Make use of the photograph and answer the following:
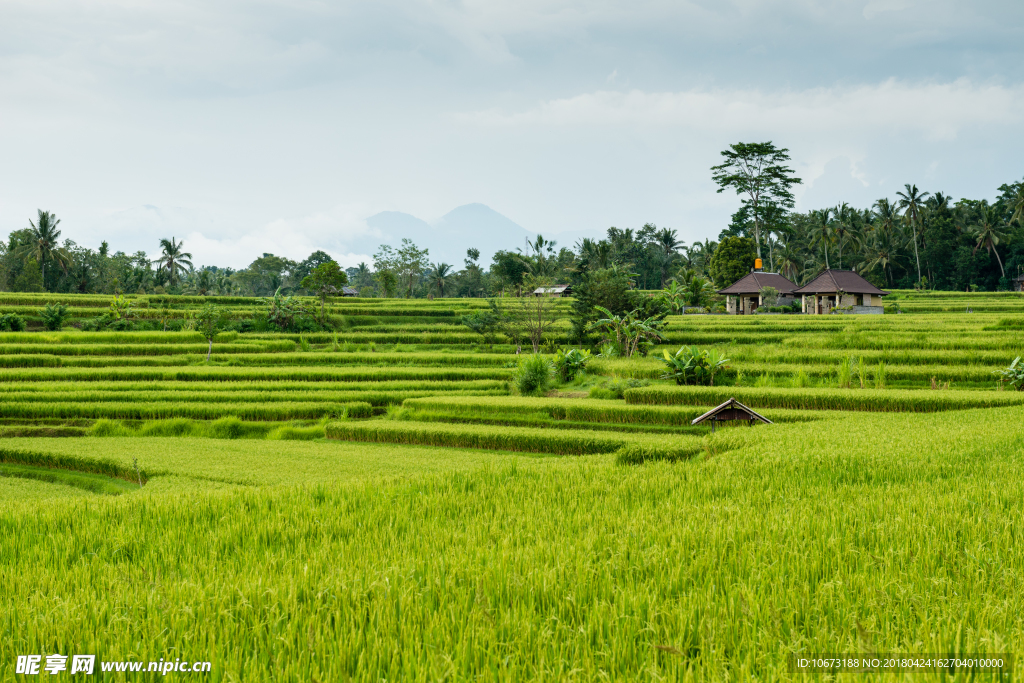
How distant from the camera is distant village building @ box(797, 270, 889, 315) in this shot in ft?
133

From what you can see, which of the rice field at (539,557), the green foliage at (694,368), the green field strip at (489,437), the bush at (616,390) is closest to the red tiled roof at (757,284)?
the green foliage at (694,368)

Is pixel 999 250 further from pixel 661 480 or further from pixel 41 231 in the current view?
pixel 41 231

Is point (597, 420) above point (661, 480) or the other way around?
the other way around

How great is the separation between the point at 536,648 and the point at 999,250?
68537 mm

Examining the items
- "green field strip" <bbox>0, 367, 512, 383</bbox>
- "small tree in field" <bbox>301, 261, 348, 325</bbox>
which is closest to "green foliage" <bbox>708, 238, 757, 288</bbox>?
"small tree in field" <bbox>301, 261, 348, 325</bbox>

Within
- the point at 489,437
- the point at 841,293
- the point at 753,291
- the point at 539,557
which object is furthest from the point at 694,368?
the point at 753,291

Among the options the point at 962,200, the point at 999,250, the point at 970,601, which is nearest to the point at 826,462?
the point at 970,601

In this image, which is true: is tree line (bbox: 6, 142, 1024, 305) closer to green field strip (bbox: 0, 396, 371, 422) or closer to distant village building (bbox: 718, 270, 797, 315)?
distant village building (bbox: 718, 270, 797, 315)

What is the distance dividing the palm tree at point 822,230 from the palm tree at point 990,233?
1121 cm

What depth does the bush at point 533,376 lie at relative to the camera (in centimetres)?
1867

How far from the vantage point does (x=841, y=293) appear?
133 feet

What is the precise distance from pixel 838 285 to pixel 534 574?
141 ft

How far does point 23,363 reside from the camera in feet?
75.9

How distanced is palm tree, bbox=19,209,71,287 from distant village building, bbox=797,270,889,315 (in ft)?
177
